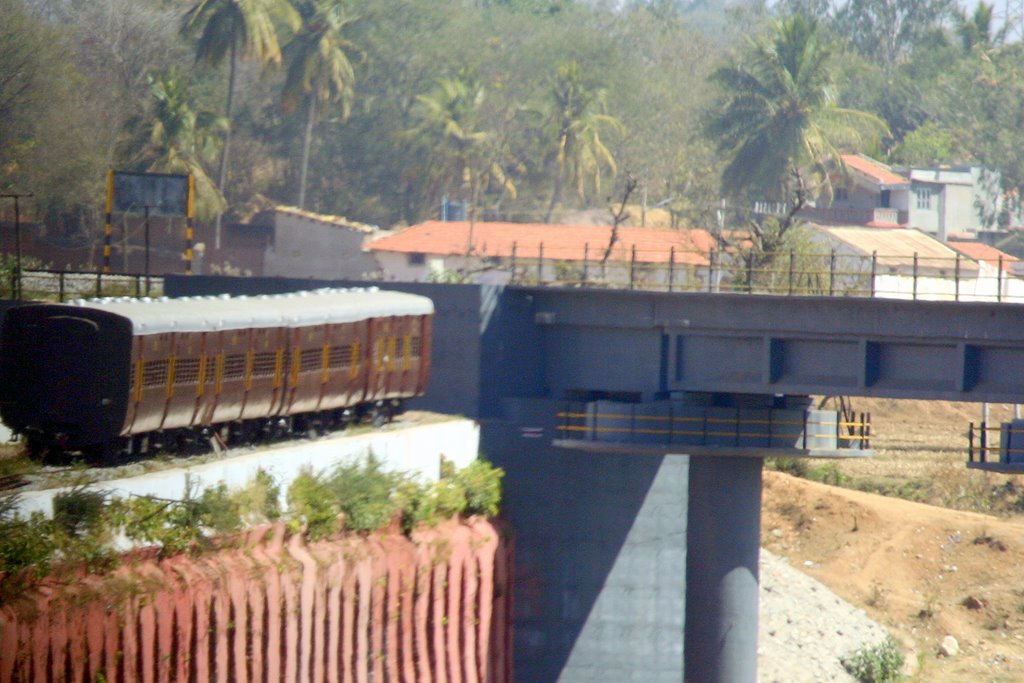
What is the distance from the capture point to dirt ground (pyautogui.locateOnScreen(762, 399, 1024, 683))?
39688 mm

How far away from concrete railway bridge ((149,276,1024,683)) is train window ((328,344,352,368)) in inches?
165

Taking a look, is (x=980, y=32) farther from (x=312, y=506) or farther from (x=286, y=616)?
(x=286, y=616)

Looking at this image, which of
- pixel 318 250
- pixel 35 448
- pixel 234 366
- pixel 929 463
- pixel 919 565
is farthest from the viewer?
pixel 318 250

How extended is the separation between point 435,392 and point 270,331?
7.18 meters

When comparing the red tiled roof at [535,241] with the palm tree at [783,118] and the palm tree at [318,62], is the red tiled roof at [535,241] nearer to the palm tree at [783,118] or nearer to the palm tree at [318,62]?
the palm tree at [783,118]

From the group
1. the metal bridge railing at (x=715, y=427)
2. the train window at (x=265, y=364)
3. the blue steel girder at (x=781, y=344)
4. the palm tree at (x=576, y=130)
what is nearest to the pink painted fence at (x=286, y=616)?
the metal bridge railing at (x=715, y=427)

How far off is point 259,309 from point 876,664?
18.2m

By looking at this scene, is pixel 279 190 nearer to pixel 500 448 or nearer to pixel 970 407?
pixel 970 407

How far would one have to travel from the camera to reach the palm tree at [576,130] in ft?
261

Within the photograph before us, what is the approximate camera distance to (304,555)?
2477 centimetres

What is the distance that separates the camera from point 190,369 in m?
25.9

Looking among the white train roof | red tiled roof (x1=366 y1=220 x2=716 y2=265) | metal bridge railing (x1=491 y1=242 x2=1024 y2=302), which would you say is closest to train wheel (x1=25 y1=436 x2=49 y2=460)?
the white train roof

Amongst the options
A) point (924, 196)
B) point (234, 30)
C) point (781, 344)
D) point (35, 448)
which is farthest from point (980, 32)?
point (35, 448)

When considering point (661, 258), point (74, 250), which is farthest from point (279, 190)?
point (661, 258)
